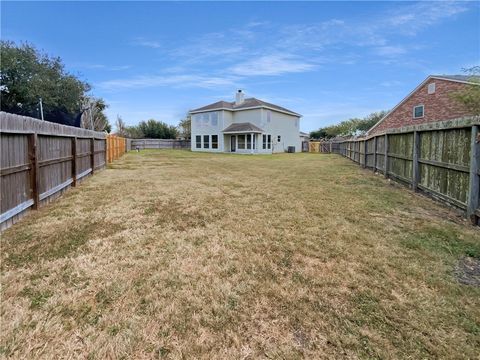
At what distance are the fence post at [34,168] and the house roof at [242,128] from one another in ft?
73.4

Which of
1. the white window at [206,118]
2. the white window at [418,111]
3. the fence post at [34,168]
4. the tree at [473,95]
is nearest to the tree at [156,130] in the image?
the white window at [206,118]

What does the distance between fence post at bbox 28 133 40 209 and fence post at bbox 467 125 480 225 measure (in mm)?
7228

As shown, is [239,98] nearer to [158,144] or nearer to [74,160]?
[158,144]

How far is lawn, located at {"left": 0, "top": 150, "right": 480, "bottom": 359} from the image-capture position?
1.83m

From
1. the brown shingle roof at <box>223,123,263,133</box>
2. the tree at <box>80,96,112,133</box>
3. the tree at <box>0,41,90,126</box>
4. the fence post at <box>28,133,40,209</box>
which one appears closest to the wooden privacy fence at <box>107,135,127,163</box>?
the tree at <box>0,41,90,126</box>

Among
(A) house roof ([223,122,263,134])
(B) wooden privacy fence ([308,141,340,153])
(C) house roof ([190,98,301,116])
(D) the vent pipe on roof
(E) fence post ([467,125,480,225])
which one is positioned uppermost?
(D) the vent pipe on roof

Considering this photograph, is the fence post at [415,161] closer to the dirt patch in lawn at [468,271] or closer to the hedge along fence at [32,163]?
the dirt patch in lawn at [468,271]

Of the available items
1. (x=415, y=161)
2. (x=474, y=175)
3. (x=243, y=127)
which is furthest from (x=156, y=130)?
(x=474, y=175)

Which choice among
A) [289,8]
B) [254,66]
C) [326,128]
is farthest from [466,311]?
[326,128]

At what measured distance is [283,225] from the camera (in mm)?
4211

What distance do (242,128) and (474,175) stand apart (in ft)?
79.1

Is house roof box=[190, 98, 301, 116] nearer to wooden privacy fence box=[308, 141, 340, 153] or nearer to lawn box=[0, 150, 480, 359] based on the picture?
wooden privacy fence box=[308, 141, 340, 153]

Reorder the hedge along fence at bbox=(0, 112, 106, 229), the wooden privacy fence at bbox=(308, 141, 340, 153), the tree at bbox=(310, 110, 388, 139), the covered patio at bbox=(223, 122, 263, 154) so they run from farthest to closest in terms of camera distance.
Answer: the tree at bbox=(310, 110, 388, 139) < the wooden privacy fence at bbox=(308, 141, 340, 153) < the covered patio at bbox=(223, 122, 263, 154) < the hedge along fence at bbox=(0, 112, 106, 229)

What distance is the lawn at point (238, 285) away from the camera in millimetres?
1825
